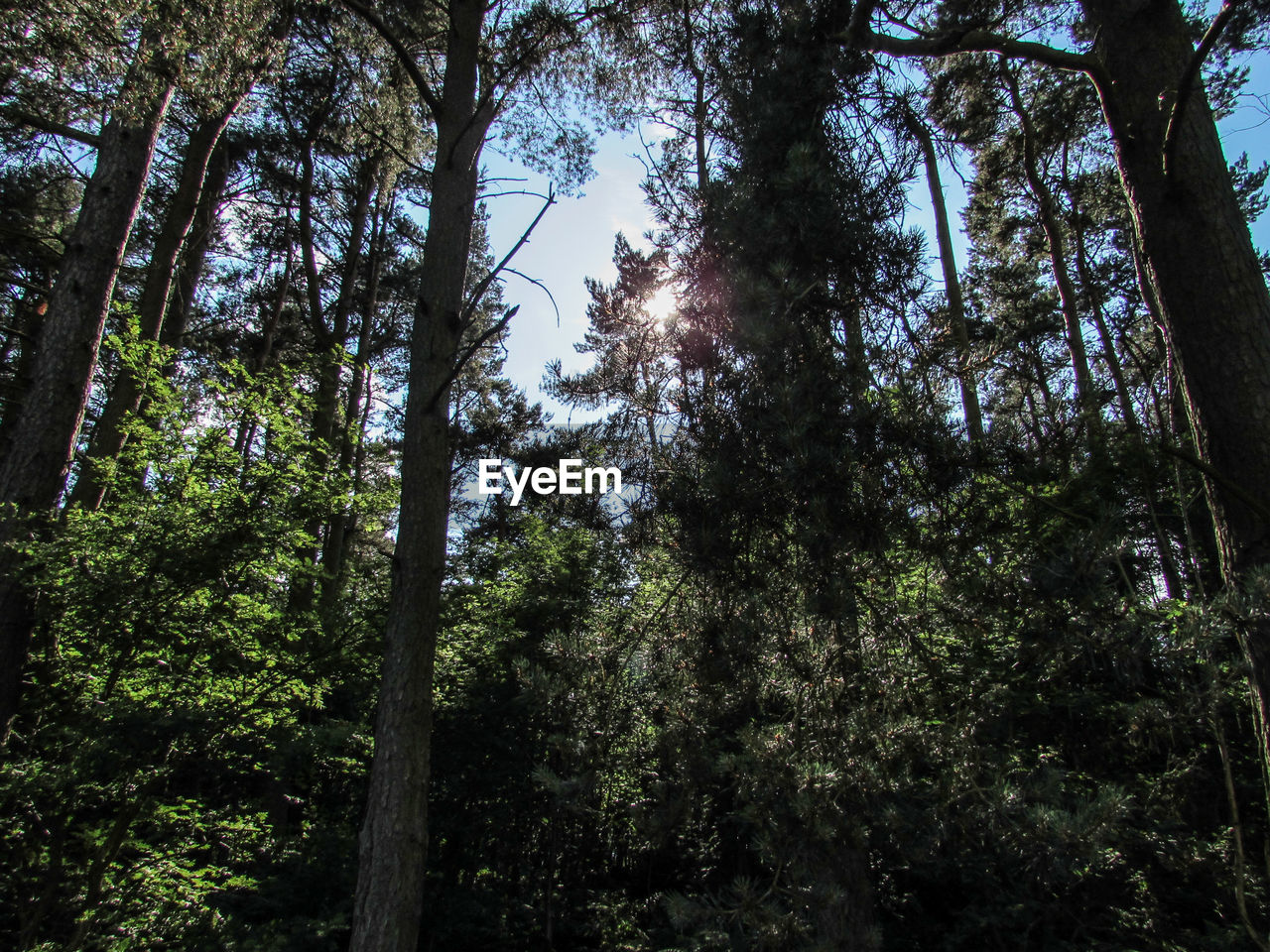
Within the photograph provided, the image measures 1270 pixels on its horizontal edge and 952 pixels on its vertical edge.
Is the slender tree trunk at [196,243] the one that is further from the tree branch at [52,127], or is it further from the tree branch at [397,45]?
the tree branch at [397,45]

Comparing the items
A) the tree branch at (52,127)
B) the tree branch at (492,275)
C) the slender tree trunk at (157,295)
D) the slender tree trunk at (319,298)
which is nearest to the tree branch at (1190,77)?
the tree branch at (492,275)

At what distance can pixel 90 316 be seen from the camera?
5.04 meters

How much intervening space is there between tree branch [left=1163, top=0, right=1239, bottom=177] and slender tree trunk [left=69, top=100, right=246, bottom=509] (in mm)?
7110

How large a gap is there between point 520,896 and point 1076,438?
6570 mm

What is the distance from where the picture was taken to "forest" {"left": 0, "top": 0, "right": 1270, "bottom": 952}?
8.45 feet

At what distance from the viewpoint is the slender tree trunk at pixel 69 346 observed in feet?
14.5

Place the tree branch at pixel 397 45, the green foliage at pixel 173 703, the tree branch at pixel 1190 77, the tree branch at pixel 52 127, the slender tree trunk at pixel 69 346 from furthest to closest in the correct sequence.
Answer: the tree branch at pixel 52 127 → the slender tree trunk at pixel 69 346 → the green foliage at pixel 173 703 → the tree branch at pixel 397 45 → the tree branch at pixel 1190 77

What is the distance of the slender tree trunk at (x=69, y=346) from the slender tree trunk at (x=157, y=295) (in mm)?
733

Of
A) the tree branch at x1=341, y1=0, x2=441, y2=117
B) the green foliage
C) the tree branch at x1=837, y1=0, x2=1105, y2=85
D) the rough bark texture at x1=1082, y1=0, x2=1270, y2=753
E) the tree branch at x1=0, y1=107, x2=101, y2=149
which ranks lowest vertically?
the green foliage

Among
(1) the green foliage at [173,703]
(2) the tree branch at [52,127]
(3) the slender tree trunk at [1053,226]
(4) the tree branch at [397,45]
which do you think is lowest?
(1) the green foliage at [173,703]

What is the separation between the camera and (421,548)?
3.79 meters

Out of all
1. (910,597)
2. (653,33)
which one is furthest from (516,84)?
(910,597)

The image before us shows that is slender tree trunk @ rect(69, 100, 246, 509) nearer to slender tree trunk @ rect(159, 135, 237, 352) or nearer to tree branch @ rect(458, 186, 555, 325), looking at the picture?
slender tree trunk @ rect(159, 135, 237, 352)

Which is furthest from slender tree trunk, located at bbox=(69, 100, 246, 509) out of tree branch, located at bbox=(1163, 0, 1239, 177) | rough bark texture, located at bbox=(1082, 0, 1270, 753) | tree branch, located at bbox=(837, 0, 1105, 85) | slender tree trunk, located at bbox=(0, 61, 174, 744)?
tree branch, located at bbox=(1163, 0, 1239, 177)
